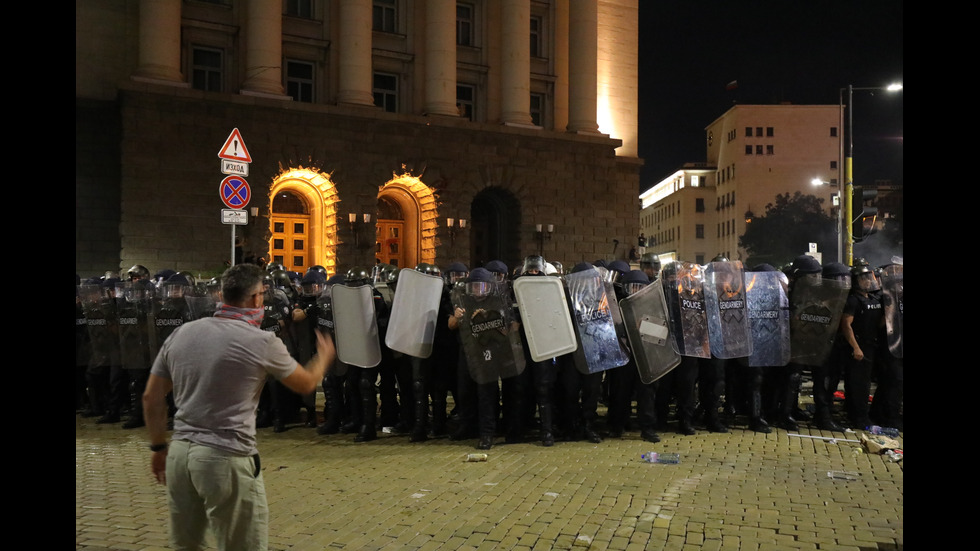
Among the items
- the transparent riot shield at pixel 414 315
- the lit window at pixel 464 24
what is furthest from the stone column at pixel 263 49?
the transparent riot shield at pixel 414 315

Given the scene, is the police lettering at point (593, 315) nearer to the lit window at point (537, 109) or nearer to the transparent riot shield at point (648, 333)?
the transparent riot shield at point (648, 333)

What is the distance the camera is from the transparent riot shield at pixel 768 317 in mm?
9133

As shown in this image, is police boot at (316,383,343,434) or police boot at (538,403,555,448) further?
police boot at (316,383,343,434)

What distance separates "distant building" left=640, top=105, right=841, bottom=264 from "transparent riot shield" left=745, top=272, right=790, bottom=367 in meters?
72.2

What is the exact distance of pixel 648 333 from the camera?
8.58 metres

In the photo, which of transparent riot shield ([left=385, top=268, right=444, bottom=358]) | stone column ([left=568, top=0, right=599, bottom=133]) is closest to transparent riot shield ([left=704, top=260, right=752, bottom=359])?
transparent riot shield ([left=385, top=268, right=444, bottom=358])

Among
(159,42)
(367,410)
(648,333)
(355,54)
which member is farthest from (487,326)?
(355,54)

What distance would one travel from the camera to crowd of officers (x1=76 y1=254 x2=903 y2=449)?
8586 mm

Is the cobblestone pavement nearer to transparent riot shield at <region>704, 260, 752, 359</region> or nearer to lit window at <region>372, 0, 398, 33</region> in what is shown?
transparent riot shield at <region>704, 260, 752, 359</region>

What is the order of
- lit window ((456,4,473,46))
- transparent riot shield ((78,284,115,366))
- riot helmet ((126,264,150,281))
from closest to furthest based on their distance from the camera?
transparent riot shield ((78,284,115,366)), riot helmet ((126,264,150,281)), lit window ((456,4,473,46))

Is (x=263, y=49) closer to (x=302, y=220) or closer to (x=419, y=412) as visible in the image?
(x=302, y=220)

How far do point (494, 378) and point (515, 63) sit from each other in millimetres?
23348

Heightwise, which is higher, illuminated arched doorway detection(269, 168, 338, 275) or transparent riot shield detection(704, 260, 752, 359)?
illuminated arched doorway detection(269, 168, 338, 275)

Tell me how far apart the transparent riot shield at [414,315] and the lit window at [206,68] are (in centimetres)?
2066
